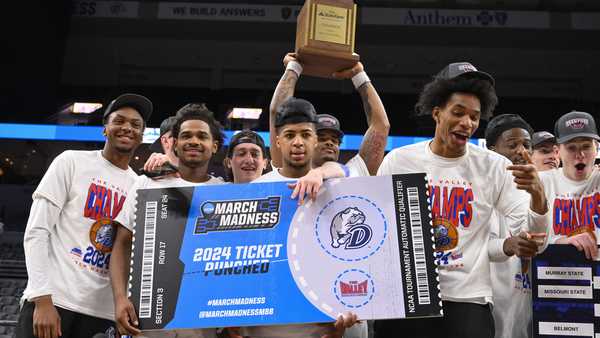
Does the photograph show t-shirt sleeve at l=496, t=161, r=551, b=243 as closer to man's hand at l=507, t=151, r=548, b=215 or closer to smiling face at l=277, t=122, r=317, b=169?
man's hand at l=507, t=151, r=548, b=215

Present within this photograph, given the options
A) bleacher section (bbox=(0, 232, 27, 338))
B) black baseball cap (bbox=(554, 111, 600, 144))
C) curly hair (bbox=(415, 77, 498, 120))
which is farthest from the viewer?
bleacher section (bbox=(0, 232, 27, 338))

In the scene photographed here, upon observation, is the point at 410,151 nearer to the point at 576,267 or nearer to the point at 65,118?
the point at 576,267

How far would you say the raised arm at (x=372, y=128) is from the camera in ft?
9.21

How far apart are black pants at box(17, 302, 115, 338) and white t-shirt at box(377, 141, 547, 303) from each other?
1.42 m

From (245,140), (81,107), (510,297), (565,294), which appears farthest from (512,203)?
(81,107)

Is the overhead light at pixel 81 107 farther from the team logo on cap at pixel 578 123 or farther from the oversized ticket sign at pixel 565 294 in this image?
the oversized ticket sign at pixel 565 294

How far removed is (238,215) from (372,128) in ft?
2.85

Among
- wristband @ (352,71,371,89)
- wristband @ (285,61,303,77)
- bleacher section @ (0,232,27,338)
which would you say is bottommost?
bleacher section @ (0,232,27,338)

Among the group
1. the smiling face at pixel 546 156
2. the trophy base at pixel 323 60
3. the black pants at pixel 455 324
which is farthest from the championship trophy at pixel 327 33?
the smiling face at pixel 546 156

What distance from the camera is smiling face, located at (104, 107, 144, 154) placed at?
2.87 metres

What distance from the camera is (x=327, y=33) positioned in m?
2.79

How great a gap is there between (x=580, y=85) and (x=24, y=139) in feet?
47.1

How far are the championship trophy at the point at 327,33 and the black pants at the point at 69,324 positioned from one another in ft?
5.01

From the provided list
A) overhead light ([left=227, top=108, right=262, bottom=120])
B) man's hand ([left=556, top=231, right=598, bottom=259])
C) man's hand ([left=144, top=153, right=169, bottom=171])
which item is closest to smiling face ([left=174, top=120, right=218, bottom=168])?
man's hand ([left=144, top=153, right=169, bottom=171])
